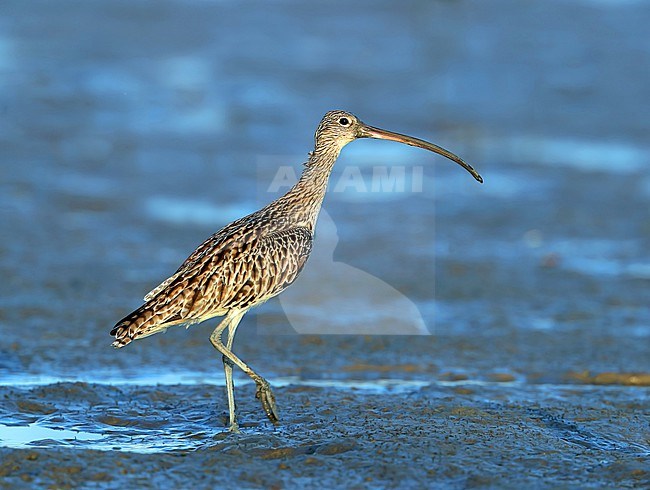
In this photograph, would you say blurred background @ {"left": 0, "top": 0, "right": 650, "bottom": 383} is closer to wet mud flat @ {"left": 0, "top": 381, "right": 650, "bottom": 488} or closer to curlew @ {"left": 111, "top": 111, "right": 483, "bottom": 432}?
wet mud flat @ {"left": 0, "top": 381, "right": 650, "bottom": 488}

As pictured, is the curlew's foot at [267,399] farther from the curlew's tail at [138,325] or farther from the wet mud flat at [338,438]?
the curlew's tail at [138,325]

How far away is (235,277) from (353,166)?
680 cm

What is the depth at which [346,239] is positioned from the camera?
485 inches

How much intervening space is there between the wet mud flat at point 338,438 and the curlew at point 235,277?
448 millimetres

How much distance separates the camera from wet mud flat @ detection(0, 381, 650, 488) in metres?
6.41

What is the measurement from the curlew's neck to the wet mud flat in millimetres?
1213

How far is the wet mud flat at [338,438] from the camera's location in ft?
21.0

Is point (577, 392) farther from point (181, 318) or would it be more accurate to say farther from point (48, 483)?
point (48, 483)

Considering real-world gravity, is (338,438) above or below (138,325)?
below

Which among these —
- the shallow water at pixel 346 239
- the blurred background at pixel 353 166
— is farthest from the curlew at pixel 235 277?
the blurred background at pixel 353 166

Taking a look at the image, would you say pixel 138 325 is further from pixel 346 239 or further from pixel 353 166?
pixel 353 166

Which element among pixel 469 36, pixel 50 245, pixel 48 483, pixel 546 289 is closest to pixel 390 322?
pixel 546 289

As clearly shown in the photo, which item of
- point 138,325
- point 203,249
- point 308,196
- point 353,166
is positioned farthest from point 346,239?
point 138,325

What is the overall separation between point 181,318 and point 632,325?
14.7 ft
